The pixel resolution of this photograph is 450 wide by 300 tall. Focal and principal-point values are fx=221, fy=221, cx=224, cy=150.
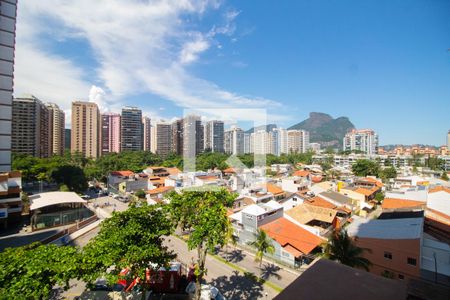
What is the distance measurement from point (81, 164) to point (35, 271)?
4364cm

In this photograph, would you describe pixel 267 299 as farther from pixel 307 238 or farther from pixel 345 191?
pixel 345 191

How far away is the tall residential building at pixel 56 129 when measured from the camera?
45678mm

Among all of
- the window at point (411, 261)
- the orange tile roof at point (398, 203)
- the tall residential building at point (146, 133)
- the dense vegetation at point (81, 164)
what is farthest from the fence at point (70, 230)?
the tall residential building at point (146, 133)

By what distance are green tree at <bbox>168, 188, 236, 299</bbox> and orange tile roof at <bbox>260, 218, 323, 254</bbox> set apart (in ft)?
20.7

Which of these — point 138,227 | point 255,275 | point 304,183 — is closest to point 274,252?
point 255,275

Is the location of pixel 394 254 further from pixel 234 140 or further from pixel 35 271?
pixel 234 140

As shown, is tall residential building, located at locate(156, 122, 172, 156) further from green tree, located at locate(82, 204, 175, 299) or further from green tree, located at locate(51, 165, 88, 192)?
green tree, located at locate(82, 204, 175, 299)

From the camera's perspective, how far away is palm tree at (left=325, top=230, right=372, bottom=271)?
9.38 meters

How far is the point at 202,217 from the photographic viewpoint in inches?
275

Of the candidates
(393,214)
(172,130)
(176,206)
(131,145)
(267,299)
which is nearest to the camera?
(176,206)

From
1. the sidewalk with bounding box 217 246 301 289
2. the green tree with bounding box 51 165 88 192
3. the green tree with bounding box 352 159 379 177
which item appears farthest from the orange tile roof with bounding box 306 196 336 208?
the green tree with bounding box 352 159 379 177

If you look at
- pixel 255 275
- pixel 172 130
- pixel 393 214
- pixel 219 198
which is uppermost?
pixel 172 130

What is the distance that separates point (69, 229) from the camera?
16.1 m

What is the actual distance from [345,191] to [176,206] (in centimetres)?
2157
